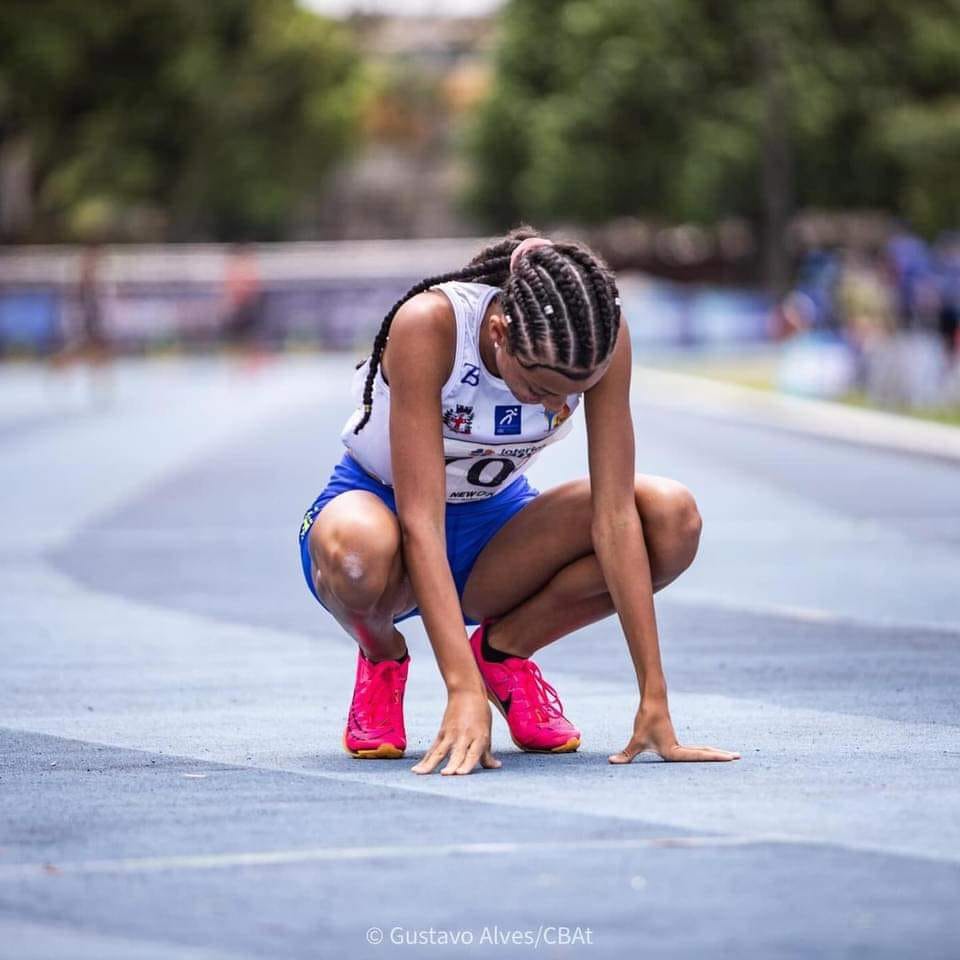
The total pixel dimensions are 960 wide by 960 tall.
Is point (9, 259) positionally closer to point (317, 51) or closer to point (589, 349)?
point (317, 51)

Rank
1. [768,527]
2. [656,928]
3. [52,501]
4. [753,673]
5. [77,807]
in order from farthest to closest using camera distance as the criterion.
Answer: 1. [52,501]
2. [768,527]
3. [753,673]
4. [77,807]
5. [656,928]

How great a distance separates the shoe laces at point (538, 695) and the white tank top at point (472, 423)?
0.47m

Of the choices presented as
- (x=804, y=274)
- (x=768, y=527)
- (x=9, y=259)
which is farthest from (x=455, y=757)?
(x=804, y=274)

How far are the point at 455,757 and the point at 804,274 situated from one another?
173 feet

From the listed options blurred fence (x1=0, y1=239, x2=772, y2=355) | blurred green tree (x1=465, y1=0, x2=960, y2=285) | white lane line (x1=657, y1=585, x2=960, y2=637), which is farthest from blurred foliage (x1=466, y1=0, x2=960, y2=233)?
white lane line (x1=657, y1=585, x2=960, y2=637)

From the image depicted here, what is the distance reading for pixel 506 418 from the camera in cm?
506

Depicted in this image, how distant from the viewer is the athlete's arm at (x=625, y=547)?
16.3 ft

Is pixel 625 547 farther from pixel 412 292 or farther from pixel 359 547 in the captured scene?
pixel 412 292

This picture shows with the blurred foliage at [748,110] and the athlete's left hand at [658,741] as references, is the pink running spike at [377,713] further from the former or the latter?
the blurred foliage at [748,110]

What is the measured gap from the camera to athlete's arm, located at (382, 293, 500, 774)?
487cm

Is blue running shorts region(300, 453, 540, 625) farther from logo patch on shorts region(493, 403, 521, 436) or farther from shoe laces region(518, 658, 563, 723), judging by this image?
logo patch on shorts region(493, 403, 521, 436)

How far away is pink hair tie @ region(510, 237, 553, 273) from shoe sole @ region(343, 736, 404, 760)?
1224mm

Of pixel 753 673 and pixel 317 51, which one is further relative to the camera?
pixel 317 51

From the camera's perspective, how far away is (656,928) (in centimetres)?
352
